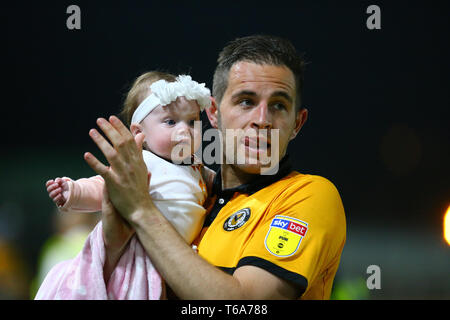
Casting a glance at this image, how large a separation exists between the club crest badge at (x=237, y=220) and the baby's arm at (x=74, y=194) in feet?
1.34

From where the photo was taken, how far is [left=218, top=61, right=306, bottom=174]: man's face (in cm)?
148

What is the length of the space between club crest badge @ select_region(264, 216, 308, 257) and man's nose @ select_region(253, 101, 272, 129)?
1.10 ft

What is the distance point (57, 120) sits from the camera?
4.37 m

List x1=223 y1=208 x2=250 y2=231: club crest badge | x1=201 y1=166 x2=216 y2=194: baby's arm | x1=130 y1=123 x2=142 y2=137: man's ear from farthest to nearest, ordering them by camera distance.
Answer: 1. x1=201 y1=166 x2=216 y2=194: baby's arm
2. x1=130 y1=123 x2=142 y2=137: man's ear
3. x1=223 y1=208 x2=250 y2=231: club crest badge

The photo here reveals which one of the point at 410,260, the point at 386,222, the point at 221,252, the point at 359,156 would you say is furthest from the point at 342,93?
the point at 221,252

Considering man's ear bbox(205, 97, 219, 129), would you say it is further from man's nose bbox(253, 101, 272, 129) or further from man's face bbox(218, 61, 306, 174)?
man's nose bbox(253, 101, 272, 129)

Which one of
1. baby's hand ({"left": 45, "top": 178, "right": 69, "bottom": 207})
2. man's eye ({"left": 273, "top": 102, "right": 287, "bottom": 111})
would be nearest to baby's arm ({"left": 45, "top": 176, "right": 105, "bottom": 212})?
baby's hand ({"left": 45, "top": 178, "right": 69, "bottom": 207})

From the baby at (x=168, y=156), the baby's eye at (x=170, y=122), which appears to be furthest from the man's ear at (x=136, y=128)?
the baby's eye at (x=170, y=122)

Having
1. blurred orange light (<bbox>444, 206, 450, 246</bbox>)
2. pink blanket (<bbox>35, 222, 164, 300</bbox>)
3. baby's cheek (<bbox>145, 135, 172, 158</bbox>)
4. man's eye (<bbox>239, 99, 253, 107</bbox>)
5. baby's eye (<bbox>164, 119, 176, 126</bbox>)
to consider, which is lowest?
blurred orange light (<bbox>444, 206, 450, 246</bbox>)

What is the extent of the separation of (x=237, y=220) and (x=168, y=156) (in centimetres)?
32

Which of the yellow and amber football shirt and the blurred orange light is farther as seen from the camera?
the blurred orange light

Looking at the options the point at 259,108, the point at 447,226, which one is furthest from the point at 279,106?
the point at 447,226

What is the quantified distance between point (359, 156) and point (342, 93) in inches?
24.9
